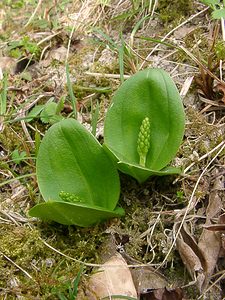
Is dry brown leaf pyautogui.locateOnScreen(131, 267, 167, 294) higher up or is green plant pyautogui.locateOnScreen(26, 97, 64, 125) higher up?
green plant pyautogui.locateOnScreen(26, 97, 64, 125)

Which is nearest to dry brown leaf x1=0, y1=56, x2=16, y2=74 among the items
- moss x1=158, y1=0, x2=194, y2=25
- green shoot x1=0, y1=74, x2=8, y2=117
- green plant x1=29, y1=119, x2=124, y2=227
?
green shoot x1=0, y1=74, x2=8, y2=117

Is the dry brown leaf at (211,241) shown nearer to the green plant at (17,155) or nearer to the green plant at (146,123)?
the green plant at (146,123)

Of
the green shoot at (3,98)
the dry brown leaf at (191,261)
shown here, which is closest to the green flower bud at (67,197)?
the dry brown leaf at (191,261)

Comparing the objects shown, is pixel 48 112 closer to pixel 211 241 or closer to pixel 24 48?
pixel 24 48

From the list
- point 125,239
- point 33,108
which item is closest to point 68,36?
point 33,108

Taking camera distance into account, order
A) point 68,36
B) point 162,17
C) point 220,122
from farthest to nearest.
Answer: point 68,36
point 162,17
point 220,122

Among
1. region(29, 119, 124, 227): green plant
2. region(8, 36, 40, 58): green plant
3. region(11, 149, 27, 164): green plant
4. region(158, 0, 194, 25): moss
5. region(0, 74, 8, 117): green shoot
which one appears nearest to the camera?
region(29, 119, 124, 227): green plant

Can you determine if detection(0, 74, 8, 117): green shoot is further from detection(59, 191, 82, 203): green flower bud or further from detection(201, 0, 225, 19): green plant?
detection(201, 0, 225, 19): green plant

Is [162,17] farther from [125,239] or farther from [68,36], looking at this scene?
[125,239]

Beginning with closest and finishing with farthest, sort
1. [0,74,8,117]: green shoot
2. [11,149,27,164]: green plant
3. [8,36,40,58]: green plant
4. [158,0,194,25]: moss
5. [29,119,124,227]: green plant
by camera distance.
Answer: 1. [29,119,124,227]: green plant
2. [11,149,27,164]: green plant
3. [0,74,8,117]: green shoot
4. [158,0,194,25]: moss
5. [8,36,40,58]: green plant
